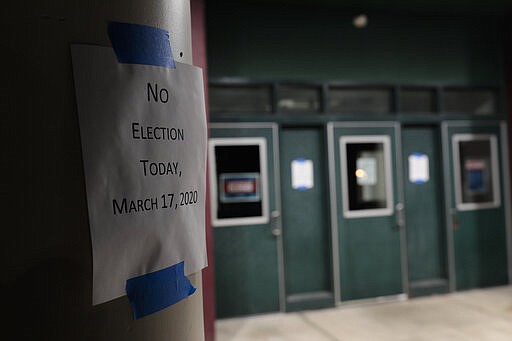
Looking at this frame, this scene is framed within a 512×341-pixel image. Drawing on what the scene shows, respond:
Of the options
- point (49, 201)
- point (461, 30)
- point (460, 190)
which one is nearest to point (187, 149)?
point (49, 201)

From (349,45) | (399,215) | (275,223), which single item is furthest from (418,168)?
(275,223)

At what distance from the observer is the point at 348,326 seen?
15.1 ft

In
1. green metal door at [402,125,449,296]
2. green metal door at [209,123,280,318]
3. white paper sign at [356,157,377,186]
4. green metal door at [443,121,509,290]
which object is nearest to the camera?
Answer: green metal door at [209,123,280,318]

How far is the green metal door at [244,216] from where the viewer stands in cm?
500

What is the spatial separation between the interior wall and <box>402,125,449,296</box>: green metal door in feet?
2.70

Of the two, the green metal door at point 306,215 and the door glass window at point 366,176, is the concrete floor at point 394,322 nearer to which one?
the green metal door at point 306,215

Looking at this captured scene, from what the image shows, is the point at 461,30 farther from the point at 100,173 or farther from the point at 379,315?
the point at 100,173

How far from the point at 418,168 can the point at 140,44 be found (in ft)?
18.3

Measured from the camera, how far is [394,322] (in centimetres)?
467

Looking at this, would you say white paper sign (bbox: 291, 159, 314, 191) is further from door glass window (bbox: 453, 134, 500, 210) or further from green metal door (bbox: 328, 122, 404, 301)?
door glass window (bbox: 453, 134, 500, 210)

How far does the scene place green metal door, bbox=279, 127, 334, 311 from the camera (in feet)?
17.3

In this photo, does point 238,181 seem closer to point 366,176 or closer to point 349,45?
point 366,176

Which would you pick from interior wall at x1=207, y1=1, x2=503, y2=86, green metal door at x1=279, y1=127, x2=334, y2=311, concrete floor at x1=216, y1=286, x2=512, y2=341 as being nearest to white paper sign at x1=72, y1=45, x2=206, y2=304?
concrete floor at x1=216, y1=286, x2=512, y2=341

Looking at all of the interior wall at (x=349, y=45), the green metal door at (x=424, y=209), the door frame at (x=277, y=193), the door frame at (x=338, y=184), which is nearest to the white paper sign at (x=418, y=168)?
the green metal door at (x=424, y=209)
